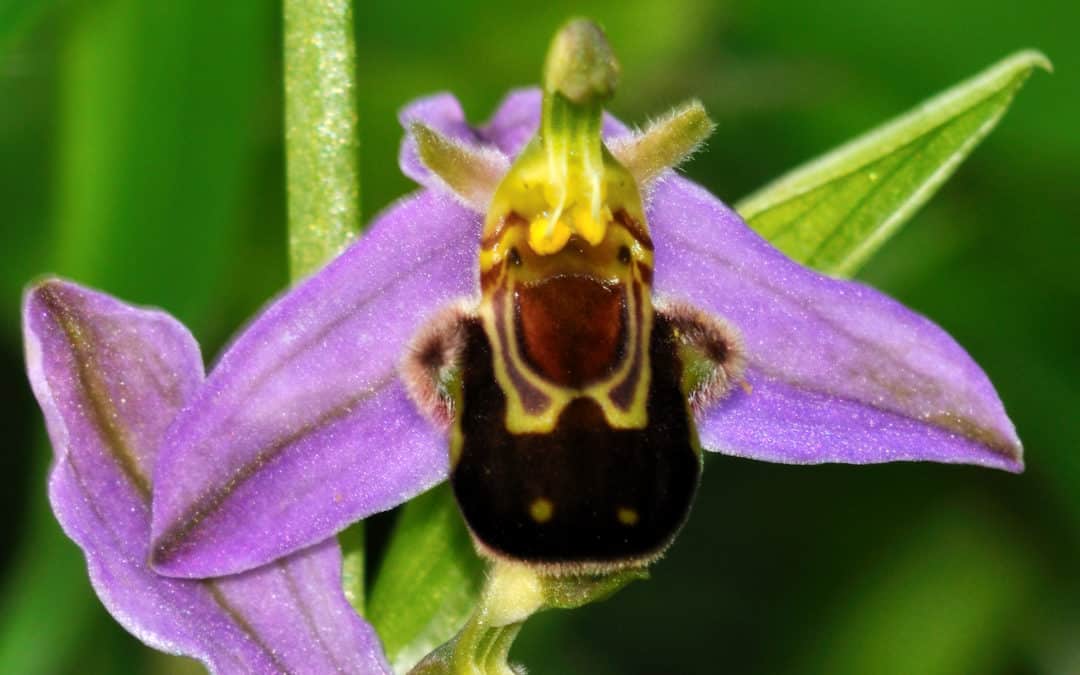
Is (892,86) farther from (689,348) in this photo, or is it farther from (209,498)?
(209,498)

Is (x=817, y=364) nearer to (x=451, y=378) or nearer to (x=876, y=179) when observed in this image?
(x=876, y=179)

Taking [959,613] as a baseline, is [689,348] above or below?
above

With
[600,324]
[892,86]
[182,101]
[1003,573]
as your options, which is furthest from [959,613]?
[600,324]

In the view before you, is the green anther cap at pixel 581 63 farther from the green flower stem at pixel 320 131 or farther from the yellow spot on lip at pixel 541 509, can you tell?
the yellow spot on lip at pixel 541 509

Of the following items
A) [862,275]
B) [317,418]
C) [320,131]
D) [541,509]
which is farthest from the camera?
[862,275]

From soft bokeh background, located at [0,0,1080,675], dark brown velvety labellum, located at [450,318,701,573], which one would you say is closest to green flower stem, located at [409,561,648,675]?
dark brown velvety labellum, located at [450,318,701,573]

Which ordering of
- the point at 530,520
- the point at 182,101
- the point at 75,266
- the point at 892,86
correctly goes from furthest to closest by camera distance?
the point at 892,86 < the point at 182,101 < the point at 75,266 < the point at 530,520

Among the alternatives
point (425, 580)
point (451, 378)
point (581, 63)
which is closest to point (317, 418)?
point (451, 378)
